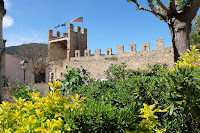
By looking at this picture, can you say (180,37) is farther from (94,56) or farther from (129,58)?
(94,56)

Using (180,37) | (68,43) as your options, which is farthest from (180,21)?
(68,43)

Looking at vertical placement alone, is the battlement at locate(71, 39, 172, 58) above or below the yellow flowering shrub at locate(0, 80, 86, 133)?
above

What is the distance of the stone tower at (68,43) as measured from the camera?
2206 cm

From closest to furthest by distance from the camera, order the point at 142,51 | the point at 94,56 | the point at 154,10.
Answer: the point at 154,10
the point at 142,51
the point at 94,56

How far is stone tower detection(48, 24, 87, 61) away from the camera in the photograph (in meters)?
22.1

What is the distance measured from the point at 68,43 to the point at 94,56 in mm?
4898

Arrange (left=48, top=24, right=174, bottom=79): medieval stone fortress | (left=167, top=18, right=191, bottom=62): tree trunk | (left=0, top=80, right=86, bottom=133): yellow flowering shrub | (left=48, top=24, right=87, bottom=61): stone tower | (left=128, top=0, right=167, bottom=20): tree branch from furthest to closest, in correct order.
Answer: (left=48, top=24, right=87, bottom=61): stone tower < (left=48, top=24, right=174, bottom=79): medieval stone fortress < (left=128, top=0, right=167, bottom=20): tree branch < (left=167, top=18, right=191, bottom=62): tree trunk < (left=0, top=80, right=86, bottom=133): yellow flowering shrub

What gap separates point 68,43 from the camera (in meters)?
22.0

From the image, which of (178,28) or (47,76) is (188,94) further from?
(47,76)

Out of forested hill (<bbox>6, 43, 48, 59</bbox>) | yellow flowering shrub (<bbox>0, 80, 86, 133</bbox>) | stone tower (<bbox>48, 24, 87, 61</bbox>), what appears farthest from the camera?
forested hill (<bbox>6, 43, 48, 59</bbox>)

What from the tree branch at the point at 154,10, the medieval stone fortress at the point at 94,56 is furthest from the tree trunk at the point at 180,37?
the medieval stone fortress at the point at 94,56

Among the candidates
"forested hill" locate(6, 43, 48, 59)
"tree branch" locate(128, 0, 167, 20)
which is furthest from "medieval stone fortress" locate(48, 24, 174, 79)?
"tree branch" locate(128, 0, 167, 20)

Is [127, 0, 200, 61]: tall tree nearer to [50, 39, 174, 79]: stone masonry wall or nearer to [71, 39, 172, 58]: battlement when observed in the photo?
[50, 39, 174, 79]: stone masonry wall

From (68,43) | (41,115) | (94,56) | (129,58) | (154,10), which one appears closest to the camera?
(41,115)
